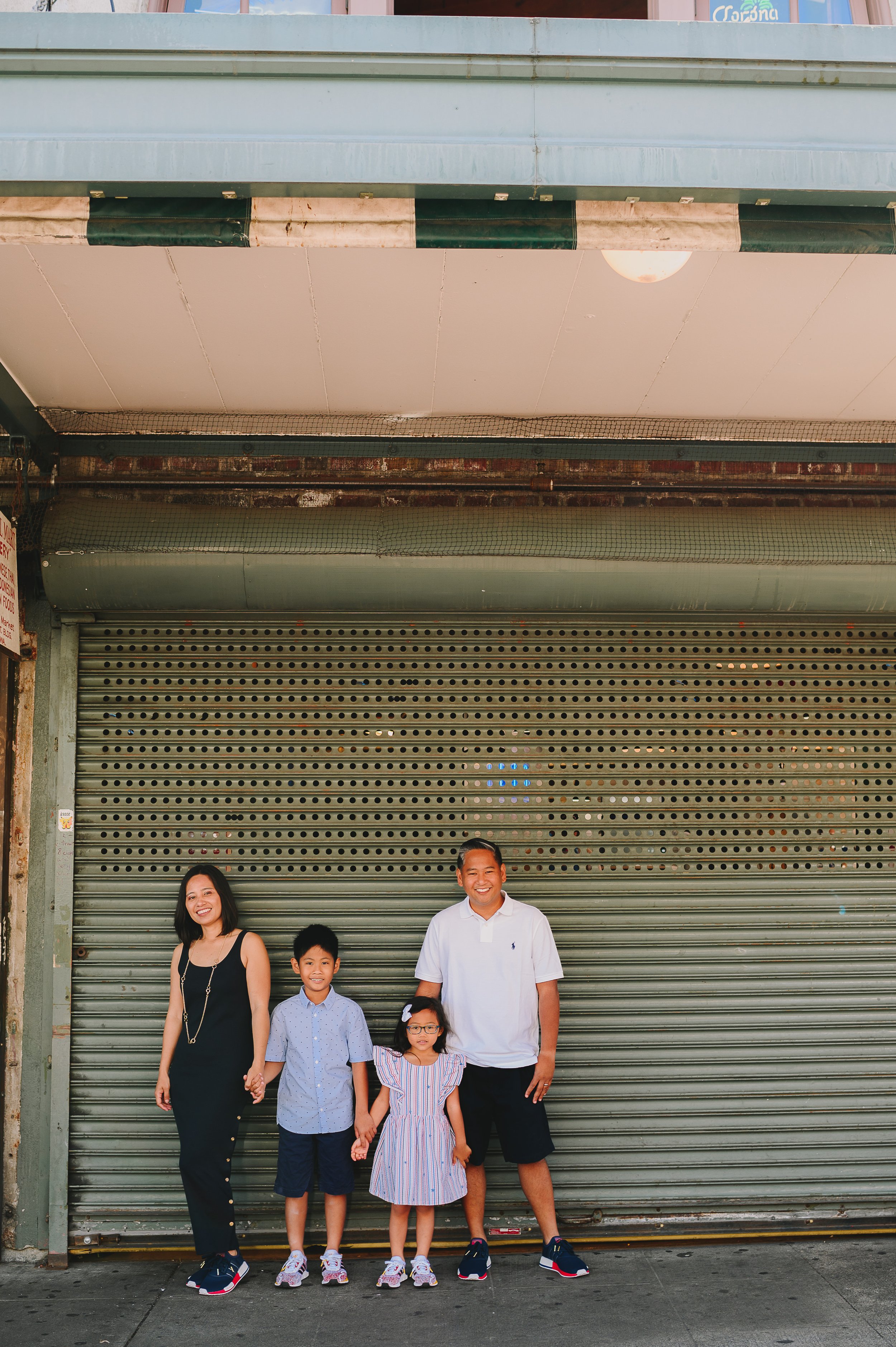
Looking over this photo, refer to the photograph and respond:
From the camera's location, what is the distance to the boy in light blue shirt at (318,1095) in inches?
179

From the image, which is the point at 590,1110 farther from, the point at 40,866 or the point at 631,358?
the point at 631,358

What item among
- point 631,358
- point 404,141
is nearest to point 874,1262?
point 631,358

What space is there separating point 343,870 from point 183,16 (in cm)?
379

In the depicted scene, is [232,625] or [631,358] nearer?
[631,358]

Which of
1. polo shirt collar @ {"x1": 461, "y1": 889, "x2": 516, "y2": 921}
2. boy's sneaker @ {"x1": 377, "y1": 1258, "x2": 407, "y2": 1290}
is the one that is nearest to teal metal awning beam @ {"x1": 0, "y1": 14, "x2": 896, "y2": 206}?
polo shirt collar @ {"x1": 461, "y1": 889, "x2": 516, "y2": 921}

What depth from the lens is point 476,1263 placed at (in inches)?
177

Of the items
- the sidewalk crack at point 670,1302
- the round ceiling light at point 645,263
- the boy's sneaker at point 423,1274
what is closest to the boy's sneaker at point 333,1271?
the boy's sneaker at point 423,1274

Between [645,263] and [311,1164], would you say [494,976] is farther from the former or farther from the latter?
[645,263]

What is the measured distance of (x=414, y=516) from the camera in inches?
199

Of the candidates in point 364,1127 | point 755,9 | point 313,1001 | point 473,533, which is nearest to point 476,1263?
point 364,1127

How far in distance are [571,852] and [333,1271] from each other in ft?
7.43

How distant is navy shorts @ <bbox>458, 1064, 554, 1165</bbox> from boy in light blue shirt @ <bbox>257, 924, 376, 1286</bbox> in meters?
0.48

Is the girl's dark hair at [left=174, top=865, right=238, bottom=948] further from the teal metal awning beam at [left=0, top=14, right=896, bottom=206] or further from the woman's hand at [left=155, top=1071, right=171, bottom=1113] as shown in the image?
the teal metal awning beam at [left=0, top=14, right=896, bottom=206]

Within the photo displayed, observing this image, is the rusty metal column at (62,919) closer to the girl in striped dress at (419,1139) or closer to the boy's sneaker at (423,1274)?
the girl in striped dress at (419,1139)
